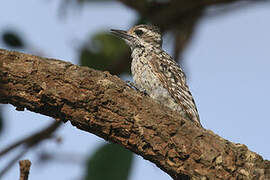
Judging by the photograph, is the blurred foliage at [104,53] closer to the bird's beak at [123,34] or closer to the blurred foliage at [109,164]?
the bird's beak at [123,34]

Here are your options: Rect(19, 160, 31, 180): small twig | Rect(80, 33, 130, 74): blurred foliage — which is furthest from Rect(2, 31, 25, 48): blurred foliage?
Rect(19, 160, 31, 180): small twig

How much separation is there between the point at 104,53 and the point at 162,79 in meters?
0.89

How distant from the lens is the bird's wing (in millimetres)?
5305

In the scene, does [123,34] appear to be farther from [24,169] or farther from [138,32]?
[24,169]

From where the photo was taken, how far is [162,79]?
555 centimetres

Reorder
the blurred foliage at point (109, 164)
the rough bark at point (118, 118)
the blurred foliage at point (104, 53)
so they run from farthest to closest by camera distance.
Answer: the blurred foliage at point (104, 53)
the blurred foliage at point (109, 164)
the rough bark at point (118, 118)

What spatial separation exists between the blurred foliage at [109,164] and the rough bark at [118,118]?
1.13 metres

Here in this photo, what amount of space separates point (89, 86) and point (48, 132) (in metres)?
1.71

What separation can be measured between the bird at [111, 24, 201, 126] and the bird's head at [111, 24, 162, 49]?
0.12 ft

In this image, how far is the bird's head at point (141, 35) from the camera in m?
6.30

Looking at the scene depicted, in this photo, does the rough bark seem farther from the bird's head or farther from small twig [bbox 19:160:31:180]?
the bird's head

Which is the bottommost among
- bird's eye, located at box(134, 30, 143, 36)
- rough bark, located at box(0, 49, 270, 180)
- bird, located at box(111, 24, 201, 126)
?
rough bark, located at box(0, 49, 270, 180)

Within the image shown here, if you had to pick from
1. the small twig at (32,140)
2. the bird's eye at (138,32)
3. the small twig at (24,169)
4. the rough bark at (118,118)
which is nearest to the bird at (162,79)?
the bird's eye at (138,32)

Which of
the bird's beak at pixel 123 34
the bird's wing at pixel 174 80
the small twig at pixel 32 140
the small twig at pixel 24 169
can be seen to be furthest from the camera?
the bird's beak at pixel 123 34
